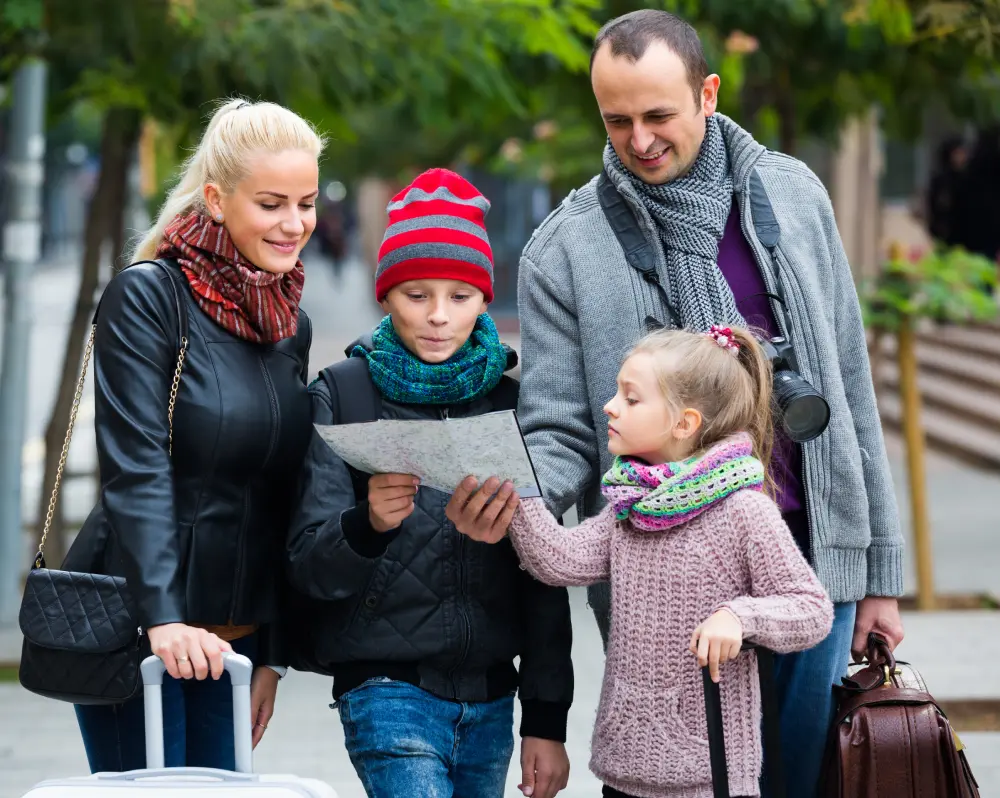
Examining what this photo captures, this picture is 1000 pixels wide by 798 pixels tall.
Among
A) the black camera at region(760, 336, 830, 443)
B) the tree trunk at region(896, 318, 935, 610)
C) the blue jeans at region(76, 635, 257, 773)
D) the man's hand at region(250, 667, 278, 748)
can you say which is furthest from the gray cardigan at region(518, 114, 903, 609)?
the tree trunk at region(896, 318, 935, 610)

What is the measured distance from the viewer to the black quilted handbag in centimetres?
276

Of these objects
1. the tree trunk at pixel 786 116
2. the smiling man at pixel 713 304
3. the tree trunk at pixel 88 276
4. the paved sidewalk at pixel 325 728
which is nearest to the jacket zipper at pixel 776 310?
the smiling man at pixel 713 304

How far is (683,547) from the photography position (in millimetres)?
2744

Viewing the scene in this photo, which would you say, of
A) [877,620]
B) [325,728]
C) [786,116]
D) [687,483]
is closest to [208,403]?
[687,483]

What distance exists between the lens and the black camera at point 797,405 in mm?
2773

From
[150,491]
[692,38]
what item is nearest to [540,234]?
[692,38]

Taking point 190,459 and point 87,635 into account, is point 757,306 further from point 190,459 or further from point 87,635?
point 87,635

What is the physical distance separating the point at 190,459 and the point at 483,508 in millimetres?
544

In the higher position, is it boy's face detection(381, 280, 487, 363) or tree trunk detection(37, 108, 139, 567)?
tree trunk detection(37, 108, 139, 567)

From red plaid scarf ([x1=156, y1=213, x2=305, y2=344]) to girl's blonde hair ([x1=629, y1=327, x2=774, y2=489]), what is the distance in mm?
681

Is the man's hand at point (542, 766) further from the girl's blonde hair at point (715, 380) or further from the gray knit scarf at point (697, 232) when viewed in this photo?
the gray knit scarf at point (697, 232)

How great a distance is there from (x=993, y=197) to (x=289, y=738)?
7.78 meters

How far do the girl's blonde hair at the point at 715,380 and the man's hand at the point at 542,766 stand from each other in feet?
2.23

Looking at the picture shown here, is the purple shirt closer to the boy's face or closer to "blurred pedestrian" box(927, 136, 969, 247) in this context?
the boy's face
